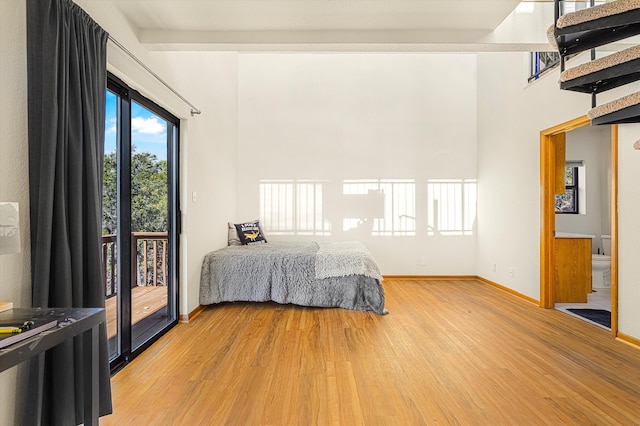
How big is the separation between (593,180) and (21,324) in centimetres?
711

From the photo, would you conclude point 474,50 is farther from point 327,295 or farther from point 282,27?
point 327,295

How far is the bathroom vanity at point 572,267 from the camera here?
3.99m

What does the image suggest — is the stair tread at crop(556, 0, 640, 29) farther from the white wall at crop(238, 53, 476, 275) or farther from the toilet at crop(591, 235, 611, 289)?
the toilet at crop(591, 235, 611, 289)

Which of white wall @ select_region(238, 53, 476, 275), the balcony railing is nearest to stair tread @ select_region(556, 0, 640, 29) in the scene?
white wall @ select_region(238, 53, 476, 275)

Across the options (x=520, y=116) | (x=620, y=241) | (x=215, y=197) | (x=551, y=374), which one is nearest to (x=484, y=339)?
(x=551, y=374)

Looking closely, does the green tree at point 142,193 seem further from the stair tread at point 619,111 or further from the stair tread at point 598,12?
the stair tread at point 619,111

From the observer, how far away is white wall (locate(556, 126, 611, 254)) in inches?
216

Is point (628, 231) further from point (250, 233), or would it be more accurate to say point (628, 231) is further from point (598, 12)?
point (250, 233)

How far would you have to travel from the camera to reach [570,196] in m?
5.64

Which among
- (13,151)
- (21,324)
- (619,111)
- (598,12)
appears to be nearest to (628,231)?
(619,111)

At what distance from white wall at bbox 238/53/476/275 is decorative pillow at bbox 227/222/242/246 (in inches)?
21.2

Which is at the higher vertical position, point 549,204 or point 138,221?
point 549,204

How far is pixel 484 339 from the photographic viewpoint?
295 cm

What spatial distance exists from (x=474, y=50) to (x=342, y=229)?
3.32 metres
